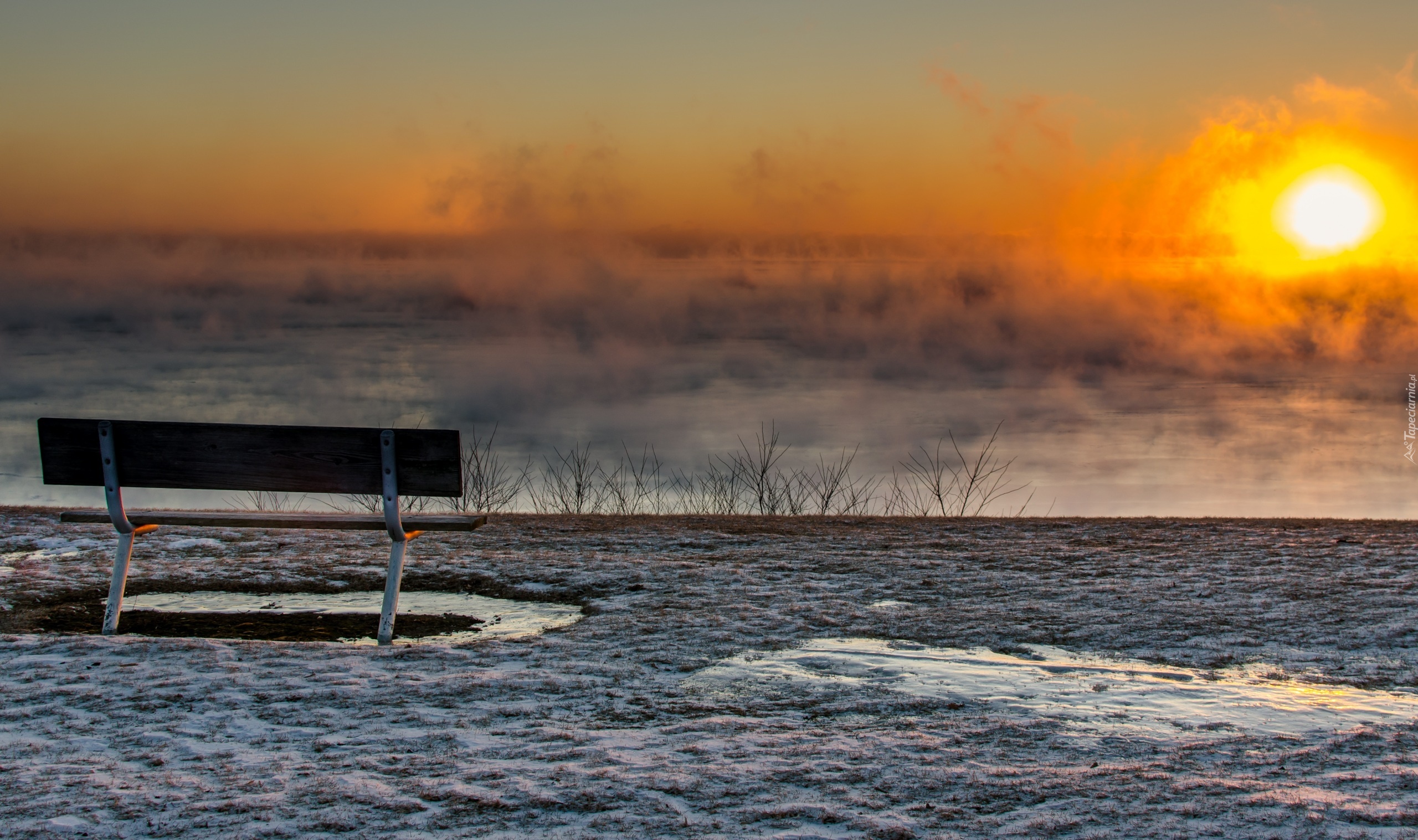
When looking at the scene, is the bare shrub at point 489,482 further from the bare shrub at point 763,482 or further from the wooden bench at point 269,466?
the wooden bench at point 269,466

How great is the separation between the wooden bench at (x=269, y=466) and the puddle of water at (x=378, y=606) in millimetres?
485

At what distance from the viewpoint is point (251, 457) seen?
5465mm

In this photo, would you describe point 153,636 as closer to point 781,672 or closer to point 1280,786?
point 781,672

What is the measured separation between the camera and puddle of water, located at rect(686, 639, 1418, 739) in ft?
12.7

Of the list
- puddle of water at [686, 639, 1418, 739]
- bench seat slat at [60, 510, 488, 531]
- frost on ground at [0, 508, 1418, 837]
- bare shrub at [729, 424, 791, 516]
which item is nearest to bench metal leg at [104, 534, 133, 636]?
bench seat slat at [60, 510, 488, 531]

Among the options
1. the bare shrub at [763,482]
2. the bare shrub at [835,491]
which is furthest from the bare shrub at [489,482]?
the bare shrub at [835,491]

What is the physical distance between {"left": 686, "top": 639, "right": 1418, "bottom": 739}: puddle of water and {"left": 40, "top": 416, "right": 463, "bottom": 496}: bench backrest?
68.3 inches

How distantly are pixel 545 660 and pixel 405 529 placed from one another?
4.19ft

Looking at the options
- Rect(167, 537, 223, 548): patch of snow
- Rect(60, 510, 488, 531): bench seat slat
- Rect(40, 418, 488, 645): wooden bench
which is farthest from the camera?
Rect(167, 537, 223, 548): patch of snow

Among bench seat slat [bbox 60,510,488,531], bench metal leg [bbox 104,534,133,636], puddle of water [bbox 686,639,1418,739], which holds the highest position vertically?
bench seat slat [bbox 60,510,488,531]

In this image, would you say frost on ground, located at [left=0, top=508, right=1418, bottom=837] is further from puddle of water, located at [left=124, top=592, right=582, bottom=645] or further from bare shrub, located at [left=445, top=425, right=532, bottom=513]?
bare shrub, located at [left=445, top=425, right=532, bottom=513]

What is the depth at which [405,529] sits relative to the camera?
18.1ft

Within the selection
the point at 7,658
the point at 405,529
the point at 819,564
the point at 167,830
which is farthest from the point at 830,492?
the point at 167,830

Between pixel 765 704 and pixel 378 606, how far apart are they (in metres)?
2.80
